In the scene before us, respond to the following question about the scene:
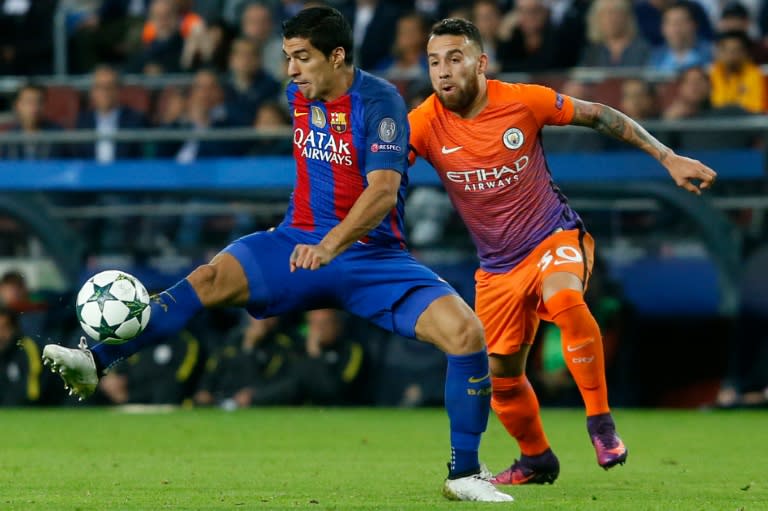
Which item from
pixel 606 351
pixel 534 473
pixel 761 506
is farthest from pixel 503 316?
pixel 606 351

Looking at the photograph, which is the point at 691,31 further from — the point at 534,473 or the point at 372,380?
the point at 534,473

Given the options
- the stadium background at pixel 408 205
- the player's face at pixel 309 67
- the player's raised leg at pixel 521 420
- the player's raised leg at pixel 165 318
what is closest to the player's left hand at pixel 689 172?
the player's raised leg at pixel 521 420

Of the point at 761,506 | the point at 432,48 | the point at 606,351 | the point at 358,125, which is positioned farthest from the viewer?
the point at 606,351

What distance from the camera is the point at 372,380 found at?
50.2 ft

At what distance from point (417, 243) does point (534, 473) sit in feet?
24.4

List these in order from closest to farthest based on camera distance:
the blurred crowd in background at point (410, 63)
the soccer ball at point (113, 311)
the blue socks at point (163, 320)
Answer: the soccer ball at point (113, 311) → the blue socks at point (163, 320) → the blurred crowd in background at point (410, 63)

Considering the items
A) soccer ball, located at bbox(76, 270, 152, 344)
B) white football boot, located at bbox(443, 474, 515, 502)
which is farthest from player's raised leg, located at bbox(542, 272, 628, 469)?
soccer ball, located at bbox(76, 270, 152, 344)

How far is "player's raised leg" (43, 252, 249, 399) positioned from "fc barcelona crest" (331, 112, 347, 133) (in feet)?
2.48

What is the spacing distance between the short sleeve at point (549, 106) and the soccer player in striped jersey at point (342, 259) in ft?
3.44

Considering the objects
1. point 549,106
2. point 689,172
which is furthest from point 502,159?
point 689,172

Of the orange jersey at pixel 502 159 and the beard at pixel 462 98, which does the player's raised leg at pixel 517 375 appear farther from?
the beard at pixel 462 98

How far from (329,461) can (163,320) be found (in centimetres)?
282

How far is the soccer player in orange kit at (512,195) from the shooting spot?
797cm

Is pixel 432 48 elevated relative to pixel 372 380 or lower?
elevated
